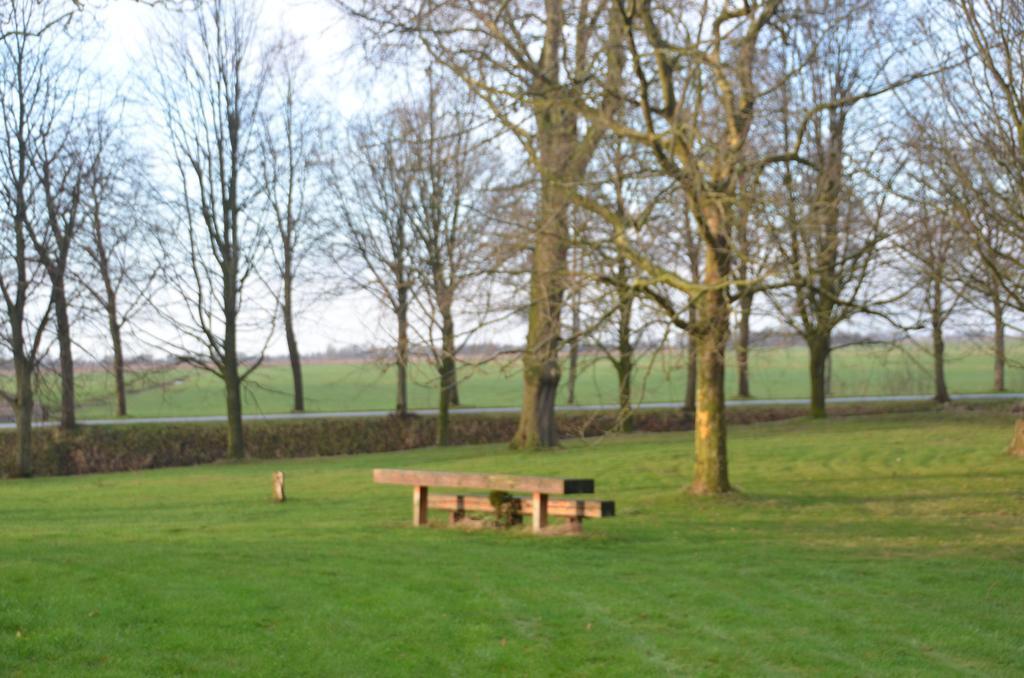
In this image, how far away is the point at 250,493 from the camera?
21.2 m

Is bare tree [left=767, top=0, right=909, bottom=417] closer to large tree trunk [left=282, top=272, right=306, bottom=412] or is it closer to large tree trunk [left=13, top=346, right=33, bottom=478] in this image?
large tree trunk [left=13, top=346, right=33, bottom=478]

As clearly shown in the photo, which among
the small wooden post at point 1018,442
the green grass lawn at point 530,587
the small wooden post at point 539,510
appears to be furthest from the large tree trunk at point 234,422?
the small wooden post at point 1018,442

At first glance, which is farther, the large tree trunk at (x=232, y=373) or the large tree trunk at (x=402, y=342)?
the large tree trunk at (x=232, y=373)

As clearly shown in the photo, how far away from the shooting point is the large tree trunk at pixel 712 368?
1669 cm

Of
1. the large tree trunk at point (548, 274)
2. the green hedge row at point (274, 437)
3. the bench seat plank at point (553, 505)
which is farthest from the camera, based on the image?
the green hedge row at point (274, 437)

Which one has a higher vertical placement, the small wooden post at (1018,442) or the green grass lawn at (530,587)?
the small wooden post at (1018,442)

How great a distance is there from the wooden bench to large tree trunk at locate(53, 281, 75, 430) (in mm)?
18580

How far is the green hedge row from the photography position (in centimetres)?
3453

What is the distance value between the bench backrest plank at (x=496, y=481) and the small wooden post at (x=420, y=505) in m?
0.24

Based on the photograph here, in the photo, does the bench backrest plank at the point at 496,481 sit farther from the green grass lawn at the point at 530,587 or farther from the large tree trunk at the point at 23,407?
the large tree trunk at the point at 23,407

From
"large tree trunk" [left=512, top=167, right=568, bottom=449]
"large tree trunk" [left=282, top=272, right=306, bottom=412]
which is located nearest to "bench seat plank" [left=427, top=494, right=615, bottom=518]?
"large tree trunk" [left=512, top=167, right=568, bottom=449]

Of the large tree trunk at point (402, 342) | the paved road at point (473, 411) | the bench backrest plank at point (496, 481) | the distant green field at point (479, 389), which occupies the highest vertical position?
the large tree trunk at point (402, 342)

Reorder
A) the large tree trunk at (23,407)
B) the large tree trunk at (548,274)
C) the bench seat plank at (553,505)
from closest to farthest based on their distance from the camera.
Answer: the bench seat plank at (553,505)
the large tree trunk at (548,274)
the large tree trunk at (23,407)

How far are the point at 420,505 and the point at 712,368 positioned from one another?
17.2ft
